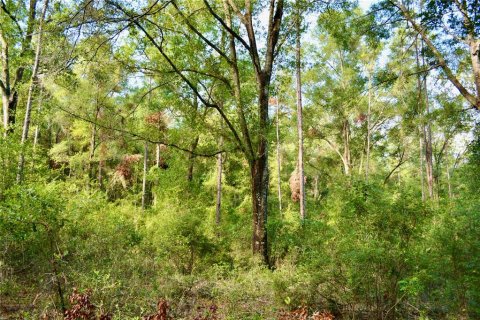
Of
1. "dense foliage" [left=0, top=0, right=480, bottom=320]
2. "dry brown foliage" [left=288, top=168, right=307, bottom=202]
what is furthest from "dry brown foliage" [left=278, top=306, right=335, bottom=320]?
"dry brown foliage" [left=288, top=168, right=307, bottom=202]

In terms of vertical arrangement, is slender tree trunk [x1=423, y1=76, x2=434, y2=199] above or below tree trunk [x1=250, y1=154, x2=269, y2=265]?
above

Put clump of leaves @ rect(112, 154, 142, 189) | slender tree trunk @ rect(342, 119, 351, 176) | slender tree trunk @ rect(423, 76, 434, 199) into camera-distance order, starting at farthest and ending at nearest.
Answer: clump of leaves @ rect(112, 154, 142, 189) < slender tree trunk @ rect(342, 119, 351, 176) < slender tree trunk @ rect(423, 76, 434, 199)

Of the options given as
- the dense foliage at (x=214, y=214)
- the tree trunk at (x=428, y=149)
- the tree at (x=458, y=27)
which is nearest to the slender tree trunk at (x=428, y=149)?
the tree trunk at (x=428, y=149)

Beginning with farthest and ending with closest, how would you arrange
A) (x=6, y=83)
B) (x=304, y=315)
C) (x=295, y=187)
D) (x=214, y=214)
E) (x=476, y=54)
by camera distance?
(x=295, y=187) → (x=214, y=214) → (x=6, y=83) → (x=476, y=54) → (x=304, y=315)

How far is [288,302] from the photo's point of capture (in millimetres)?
5523

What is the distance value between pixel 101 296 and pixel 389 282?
4.11 m

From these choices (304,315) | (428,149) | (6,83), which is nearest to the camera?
(304,315)

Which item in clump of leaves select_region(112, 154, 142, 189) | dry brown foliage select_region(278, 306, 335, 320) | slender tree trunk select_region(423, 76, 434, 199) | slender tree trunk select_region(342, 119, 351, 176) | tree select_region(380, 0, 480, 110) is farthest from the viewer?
clump of leaves select_region(112, 154, 142, 189)

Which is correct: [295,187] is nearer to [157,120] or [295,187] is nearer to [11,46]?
[157,120]

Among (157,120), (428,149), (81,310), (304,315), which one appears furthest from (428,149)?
(81,310)

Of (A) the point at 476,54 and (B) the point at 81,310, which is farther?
(A) the point at 476,54

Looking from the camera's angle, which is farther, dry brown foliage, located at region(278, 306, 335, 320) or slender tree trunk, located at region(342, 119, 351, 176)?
slender tree trunk, located at region(342, 119, 351, 176)

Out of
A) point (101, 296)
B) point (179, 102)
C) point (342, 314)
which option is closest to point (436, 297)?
point (342, 314)

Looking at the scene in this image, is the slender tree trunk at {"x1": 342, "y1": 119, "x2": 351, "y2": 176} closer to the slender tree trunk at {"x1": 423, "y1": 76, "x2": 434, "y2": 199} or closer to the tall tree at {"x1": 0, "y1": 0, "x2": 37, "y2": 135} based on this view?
the slender tree trunk at {"x1": 423, "y1": 76, "x2": 434, "y2": 199}
